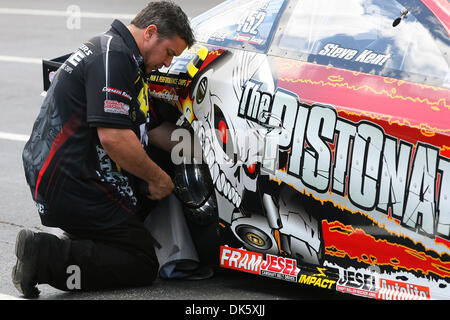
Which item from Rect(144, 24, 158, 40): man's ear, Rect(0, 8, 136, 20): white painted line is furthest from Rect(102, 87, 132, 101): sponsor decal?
Rect(0, 8, 136, 20): white painted line

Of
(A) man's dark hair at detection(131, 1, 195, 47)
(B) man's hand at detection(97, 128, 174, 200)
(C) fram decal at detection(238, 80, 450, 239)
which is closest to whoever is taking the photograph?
(C) fram decal at detection(238, 80, 450, 239)

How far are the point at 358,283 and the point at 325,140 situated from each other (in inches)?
23.4

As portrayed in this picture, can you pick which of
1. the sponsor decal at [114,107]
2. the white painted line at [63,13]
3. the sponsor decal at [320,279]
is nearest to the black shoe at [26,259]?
the sponsor decal at [114,107]

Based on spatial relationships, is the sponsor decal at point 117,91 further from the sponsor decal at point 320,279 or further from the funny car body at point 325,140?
the sponsor decal at point 320,279

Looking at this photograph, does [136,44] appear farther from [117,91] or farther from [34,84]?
[34,84]

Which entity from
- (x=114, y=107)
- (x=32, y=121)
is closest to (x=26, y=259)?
(x=114, y=107)

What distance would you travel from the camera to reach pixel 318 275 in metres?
3.10

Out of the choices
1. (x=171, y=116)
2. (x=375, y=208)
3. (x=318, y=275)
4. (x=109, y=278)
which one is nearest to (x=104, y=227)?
(x=109, y=278)

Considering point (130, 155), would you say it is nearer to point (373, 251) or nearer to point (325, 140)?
point (325, 140)

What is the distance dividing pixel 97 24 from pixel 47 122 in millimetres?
7376

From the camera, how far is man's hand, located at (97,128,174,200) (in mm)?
3178

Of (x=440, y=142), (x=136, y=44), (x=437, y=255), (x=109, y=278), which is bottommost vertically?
(x=109, y=278)

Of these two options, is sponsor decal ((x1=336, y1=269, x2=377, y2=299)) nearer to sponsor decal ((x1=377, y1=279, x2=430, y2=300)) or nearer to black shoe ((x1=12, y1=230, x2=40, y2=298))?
sponsor decal ((x1=377, y1=279, x2=430, y2=300))

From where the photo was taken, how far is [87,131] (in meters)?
3.23
